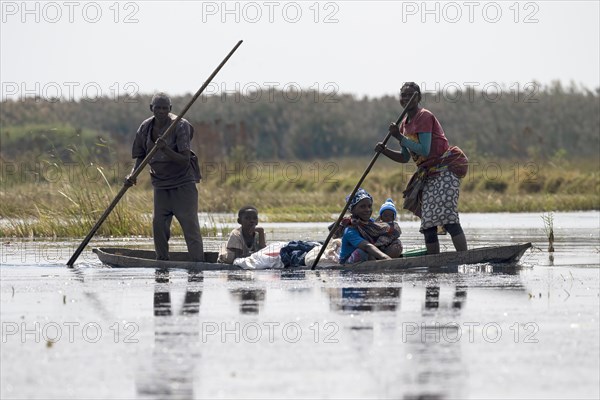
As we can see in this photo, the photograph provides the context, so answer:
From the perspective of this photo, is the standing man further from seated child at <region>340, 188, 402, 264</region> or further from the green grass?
the green grass

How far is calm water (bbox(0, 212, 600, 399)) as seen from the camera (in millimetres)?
7855

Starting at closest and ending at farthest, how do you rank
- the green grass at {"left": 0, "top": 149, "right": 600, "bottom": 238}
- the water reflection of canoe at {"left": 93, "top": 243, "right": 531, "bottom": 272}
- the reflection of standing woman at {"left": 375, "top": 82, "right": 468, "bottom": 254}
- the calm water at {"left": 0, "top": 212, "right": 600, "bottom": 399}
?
the calm water at {"left": 0, "top": 212, "right": 600, "bottom": 399}
the water reflection of canoe at {"left": 93, "top": 243, "right": 531, "bottom": 272}
the reflection of standing woman at {"left": 375, "top": 82, "right": 468, "bottom": 254}
the green grass at {"left": 0, "top": 149, "right": 600, "bottom": 238}

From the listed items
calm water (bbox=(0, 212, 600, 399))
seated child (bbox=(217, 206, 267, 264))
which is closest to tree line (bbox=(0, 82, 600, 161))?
seated child (bbox=(217, 206, 267, 264))

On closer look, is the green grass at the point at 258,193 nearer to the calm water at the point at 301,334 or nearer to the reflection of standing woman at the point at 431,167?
the calm water at the point at 301,334

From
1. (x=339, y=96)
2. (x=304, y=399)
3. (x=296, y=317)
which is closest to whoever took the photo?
(x=304, y=399)

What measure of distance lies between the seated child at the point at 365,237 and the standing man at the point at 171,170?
172 cm

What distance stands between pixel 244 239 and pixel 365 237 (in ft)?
5.13

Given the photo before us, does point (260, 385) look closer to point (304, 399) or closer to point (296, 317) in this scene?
point (304, 399)

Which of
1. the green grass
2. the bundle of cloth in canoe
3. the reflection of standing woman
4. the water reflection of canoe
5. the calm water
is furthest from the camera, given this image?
the green grass

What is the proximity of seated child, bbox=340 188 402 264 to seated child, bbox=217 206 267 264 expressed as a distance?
113 centimetres

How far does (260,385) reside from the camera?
784cm

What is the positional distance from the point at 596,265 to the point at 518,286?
122 inches

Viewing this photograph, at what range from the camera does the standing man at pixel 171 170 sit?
15.2m

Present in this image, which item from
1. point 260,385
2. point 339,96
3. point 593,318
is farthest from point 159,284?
point 339,96
